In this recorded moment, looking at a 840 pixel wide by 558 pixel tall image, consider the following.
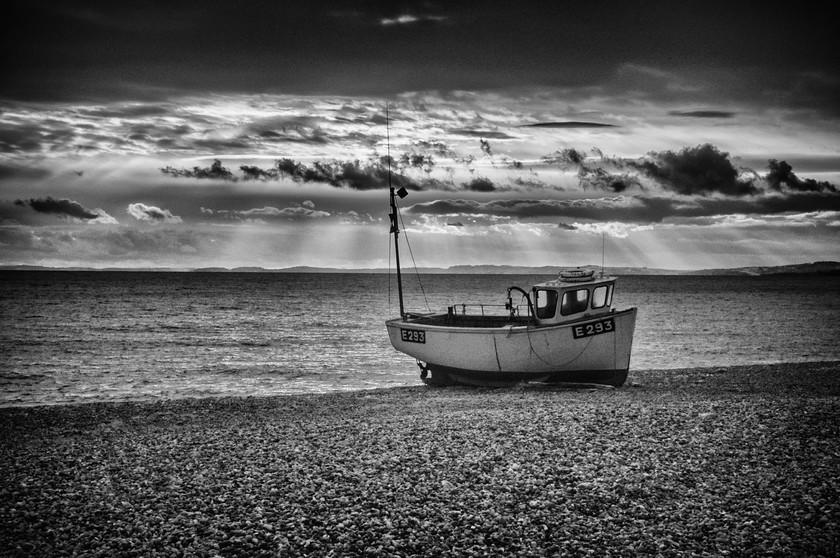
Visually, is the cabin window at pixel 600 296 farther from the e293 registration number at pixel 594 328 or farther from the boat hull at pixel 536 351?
the e293 registration number at pixel 594 328

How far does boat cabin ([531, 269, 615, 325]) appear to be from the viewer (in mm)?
22734

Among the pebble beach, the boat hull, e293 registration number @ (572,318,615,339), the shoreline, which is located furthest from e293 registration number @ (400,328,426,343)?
the pebble beach

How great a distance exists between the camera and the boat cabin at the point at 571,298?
2273 centimetres

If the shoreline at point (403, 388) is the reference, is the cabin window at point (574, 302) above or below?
above

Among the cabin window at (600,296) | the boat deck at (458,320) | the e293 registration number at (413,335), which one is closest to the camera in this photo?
the cabin window at (600,296)

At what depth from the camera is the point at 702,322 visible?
59.2m

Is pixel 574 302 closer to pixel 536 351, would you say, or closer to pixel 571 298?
pixel 571 298

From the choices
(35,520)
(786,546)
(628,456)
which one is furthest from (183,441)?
(786,546)

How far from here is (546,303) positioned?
23.0 metres

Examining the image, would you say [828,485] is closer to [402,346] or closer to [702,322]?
[402,346]

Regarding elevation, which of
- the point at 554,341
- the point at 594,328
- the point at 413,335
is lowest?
the point at 413,335

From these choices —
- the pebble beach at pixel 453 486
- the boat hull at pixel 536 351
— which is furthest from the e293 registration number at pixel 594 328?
the pebble beach at pixel 453 486

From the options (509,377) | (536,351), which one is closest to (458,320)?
(509,377)

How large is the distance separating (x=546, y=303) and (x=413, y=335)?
575 cm
